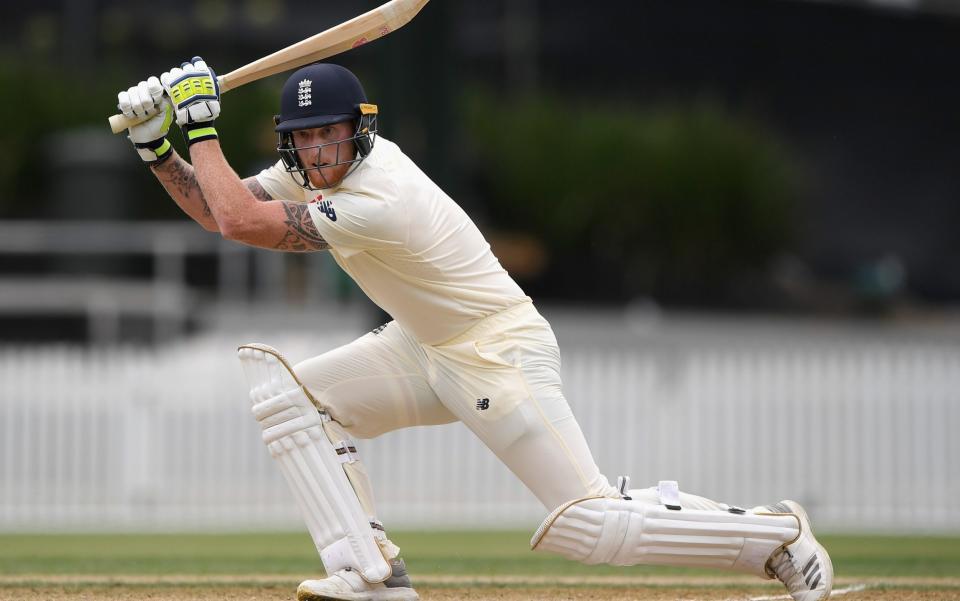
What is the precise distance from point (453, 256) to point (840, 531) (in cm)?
677

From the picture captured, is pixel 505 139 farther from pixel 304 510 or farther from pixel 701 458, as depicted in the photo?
pixel 304 510

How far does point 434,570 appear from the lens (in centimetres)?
757

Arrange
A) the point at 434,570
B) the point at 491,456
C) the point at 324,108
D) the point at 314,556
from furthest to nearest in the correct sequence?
1. the point at 491,456
2. the point at 314,556
3. the point at 434,570
4. the point at 324,108

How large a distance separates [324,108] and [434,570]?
10.8 ft

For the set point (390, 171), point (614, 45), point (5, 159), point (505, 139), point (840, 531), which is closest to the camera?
point (390, 171)

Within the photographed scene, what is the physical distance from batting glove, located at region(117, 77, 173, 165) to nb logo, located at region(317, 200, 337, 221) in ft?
2.56

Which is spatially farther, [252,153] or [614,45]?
[614,45]

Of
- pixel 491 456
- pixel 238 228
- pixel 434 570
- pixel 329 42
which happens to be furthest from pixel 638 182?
pixel 238 228

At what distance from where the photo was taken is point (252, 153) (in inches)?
729

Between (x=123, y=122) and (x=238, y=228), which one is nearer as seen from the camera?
(x=238, y=228)

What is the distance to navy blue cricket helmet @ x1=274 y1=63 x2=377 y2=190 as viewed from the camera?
16.4ft

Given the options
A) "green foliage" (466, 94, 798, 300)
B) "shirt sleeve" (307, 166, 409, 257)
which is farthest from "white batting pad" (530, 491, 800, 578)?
"green foliage" (466, 94, 798, 300)

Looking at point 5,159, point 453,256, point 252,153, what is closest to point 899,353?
point 453,256

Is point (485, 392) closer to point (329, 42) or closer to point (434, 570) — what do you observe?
point (329, 42)
